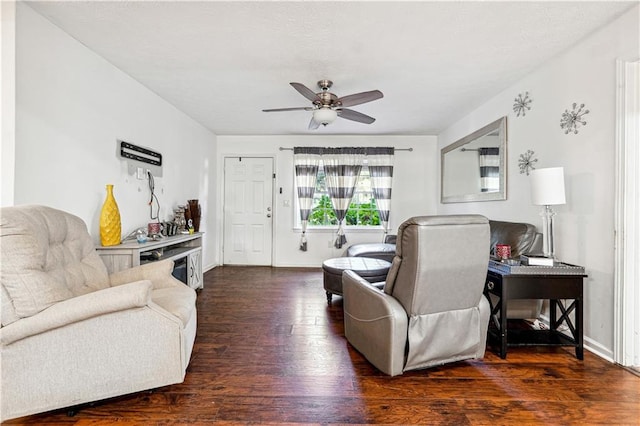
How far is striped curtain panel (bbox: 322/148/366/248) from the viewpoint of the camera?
511 centimetres

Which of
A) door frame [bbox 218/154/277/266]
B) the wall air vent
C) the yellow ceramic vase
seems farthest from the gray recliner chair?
door frame [bbox 218/154/277/266]

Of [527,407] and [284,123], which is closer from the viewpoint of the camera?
[527,407]

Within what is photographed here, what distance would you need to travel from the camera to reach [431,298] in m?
1.75

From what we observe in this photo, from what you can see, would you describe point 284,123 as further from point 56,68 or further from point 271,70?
point 56,68

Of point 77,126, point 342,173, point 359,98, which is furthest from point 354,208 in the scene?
point 77,126

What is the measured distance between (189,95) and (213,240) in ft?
8.40

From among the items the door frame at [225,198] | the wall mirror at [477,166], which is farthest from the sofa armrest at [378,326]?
the door frame at [225,198]

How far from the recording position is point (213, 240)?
5176 millimetres

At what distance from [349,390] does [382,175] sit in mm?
3927

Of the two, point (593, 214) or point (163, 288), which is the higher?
point (593, 214)

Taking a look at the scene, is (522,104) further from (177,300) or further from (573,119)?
(177,300)

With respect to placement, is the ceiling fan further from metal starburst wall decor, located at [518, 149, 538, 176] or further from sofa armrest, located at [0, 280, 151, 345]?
sofa armrest, located at [0, 280, 151, 345]

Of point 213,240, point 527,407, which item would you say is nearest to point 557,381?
point 527,407

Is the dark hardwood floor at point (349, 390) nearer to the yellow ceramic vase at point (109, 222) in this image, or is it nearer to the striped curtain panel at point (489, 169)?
the yellow ceramic vase at point (109, 222)
